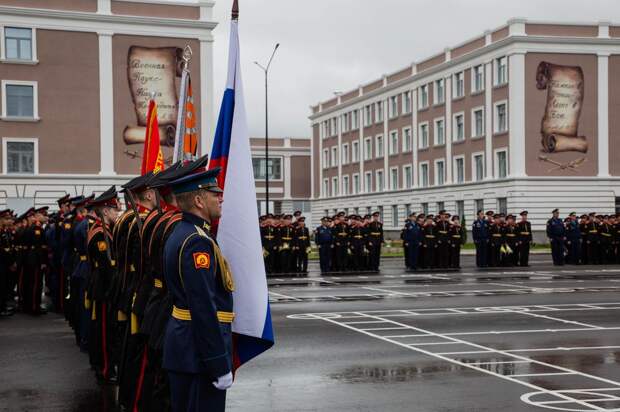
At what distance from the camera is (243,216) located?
6059mm

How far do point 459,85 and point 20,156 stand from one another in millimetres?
30295

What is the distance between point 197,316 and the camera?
5047mm

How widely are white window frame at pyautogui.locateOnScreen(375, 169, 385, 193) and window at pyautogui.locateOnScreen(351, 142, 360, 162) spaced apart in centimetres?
475

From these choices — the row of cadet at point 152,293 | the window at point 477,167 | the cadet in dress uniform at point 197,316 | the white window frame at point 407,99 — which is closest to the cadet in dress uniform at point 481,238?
the row of cadet at point 152,293

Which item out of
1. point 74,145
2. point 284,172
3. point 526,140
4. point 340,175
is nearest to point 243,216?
point 74,145

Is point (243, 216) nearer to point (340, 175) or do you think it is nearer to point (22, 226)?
point (22, 226)

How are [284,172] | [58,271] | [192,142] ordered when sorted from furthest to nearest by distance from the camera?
[284,172]
[58,271]
[192,142]

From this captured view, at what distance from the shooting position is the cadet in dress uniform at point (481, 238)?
101ft

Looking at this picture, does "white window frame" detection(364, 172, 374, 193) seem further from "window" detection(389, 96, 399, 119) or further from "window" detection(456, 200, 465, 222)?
"window" detection(456, 200, 465, 222)

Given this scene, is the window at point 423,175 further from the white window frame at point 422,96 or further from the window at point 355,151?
the window at point 355,151

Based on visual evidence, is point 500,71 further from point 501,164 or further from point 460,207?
point 460,207

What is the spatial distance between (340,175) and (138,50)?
40.1 metres

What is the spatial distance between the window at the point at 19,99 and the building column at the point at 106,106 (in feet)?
11.1

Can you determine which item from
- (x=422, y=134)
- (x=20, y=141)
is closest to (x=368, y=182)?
(x=422, y=134)
